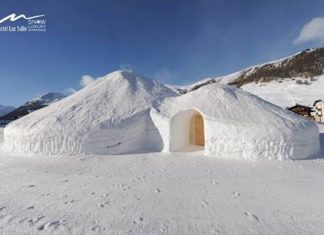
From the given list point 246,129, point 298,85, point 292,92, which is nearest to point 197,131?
point 246,129

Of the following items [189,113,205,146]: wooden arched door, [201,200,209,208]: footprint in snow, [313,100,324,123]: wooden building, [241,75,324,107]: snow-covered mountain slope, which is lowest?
[201,200,209,208]: footprint in snow

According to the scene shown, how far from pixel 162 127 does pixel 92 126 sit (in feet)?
10.6

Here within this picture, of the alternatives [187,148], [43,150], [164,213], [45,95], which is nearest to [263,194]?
[164,213]

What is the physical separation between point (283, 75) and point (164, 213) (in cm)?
8308

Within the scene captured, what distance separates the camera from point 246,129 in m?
9.10

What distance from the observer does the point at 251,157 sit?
28.9 feet

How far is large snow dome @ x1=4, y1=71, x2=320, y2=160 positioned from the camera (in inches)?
353

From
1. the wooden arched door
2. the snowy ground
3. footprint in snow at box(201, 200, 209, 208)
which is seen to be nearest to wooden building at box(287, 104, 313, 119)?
the wooden arched door

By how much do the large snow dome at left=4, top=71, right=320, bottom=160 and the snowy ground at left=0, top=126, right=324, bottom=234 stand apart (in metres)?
0.94

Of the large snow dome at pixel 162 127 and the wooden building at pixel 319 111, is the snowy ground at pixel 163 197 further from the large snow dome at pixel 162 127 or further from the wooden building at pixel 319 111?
the wooden building at pixel 319 111

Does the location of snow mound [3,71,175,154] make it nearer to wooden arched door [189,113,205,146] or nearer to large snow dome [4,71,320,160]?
large snow dome [4,71,320,160]

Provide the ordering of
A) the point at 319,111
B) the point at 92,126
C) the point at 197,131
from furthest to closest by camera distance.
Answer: the point at 319,111
the point at 197,131
the point at 92,126

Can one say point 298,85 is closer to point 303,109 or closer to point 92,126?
point 303,109

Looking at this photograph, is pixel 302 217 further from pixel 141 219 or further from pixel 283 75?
pixel 283 75
